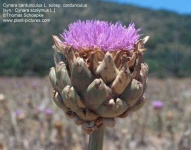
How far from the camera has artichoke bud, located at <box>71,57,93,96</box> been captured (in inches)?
43.2

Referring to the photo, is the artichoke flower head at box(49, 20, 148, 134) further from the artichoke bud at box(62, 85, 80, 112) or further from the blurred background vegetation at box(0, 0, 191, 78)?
the blurred background vegetation at box(0, 0, 191, 78)

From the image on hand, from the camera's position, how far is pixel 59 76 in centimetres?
113

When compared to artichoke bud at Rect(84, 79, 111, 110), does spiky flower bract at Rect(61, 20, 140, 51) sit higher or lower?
higher

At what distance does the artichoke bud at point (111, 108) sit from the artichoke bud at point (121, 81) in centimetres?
3

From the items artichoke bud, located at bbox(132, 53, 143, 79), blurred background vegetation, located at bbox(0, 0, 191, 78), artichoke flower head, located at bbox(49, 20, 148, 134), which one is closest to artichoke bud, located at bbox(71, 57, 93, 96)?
artichoke flower head, located at bbox(49, 20, 148, 134)

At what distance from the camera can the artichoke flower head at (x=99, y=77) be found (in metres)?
1.09

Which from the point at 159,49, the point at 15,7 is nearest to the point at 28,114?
the point at 15,7

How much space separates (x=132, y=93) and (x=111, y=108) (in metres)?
0.06

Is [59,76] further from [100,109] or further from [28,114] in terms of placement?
[28,114]

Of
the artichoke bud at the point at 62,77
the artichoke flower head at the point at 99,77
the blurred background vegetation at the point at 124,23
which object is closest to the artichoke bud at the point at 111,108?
the artichoke flower head at the point at 99,77

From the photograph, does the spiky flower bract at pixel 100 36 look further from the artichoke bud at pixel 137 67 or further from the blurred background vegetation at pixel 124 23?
the blurred background vegetation at pixel 124 23

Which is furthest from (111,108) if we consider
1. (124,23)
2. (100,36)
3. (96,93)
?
(124,23)

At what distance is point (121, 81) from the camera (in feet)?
3.63

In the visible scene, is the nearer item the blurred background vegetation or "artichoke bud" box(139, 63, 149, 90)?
"artichoke bud" box(139, 63, 149, 90)
